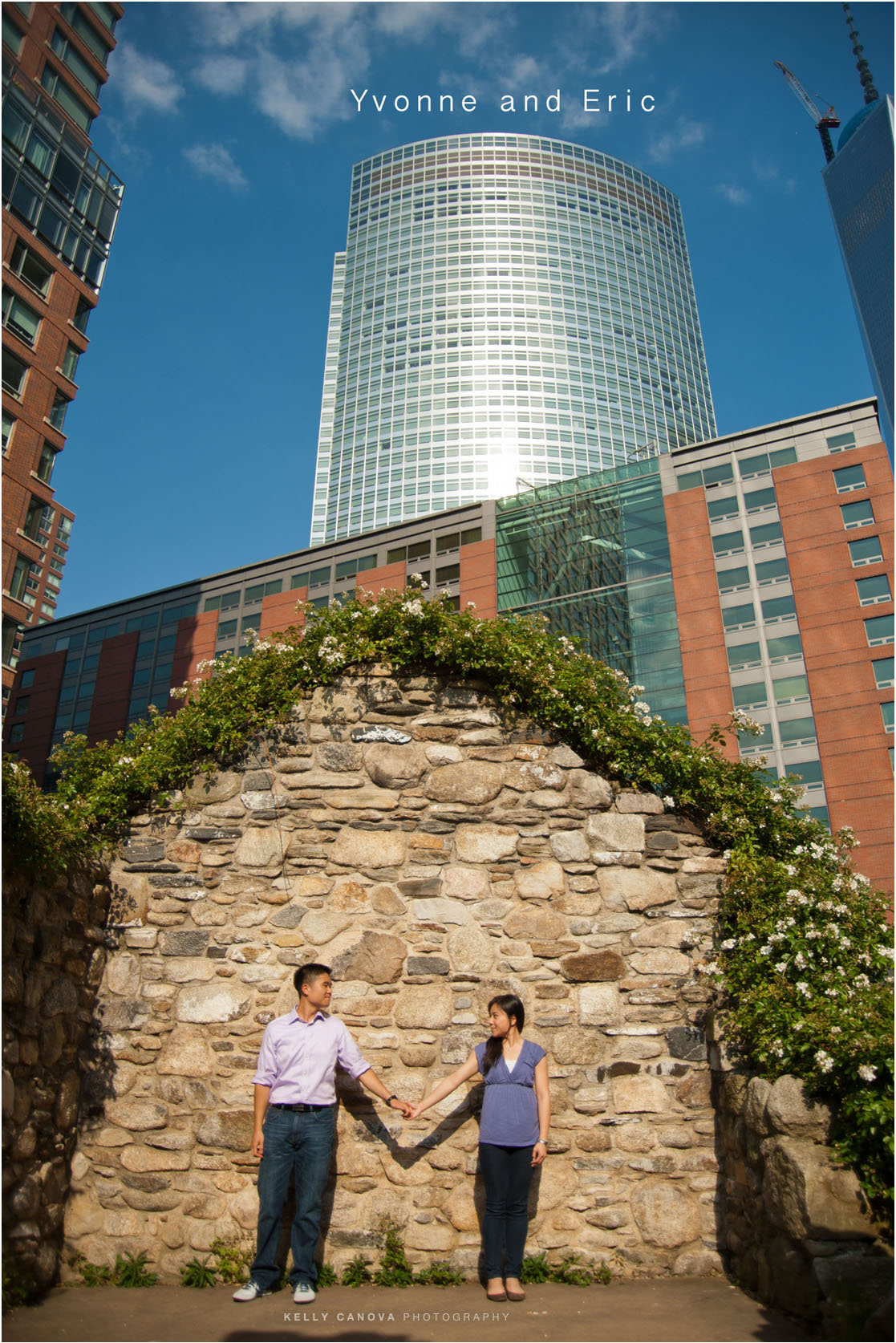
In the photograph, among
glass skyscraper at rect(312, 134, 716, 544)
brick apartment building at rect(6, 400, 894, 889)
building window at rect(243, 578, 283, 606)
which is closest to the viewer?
brick apartment building at rect(6, 400, 894, 889)

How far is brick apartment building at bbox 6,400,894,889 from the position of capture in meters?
46.2

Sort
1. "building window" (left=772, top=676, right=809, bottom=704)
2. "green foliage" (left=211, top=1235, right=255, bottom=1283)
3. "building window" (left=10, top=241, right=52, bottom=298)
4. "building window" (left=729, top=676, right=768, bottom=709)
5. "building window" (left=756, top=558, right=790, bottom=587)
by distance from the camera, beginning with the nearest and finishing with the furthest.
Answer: "green foliage" (left=211, top=1235, right=255, bottom=1283)
"building window" (left=10, top=241, right=52, bottom=298)
"building window" (left=772, top=676, right=809, bottom=704)
"building window" (left=729, top=676, right=768, bottom=709)
"building window" (left=756, top=558, right=790, bottom=587)

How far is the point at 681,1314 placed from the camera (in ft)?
12.9

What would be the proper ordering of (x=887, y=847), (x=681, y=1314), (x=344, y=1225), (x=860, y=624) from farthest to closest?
1. (x=860, y=624)
2. (x=887, y=847)
3. (x=344, y=1225)
4. (x=681, y=1314)

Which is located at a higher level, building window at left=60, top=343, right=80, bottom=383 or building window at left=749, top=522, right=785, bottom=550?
building window at left=749, top=522, right=785, bottom=550

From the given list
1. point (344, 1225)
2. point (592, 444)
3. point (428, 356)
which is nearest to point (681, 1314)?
point (344, 1225)

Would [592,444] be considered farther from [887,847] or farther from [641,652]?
[887,847]

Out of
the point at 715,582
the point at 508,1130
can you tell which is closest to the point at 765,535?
the point at 715,582

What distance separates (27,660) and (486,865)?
7781cm

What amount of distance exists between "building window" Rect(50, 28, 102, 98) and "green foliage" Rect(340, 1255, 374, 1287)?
38513mm

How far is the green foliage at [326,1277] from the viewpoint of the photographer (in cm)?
442

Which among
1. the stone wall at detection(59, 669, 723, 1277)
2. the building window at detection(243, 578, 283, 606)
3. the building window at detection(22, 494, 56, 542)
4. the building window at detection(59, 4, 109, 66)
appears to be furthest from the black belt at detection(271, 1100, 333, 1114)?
the building window at detection(243, 578, 283, 606)

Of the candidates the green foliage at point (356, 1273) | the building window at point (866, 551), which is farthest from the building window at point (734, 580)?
the green foliage at point (356, 1273)

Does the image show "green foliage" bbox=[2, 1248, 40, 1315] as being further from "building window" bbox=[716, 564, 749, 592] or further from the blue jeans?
"building window" bbox=[716, 564, 749, 592]
